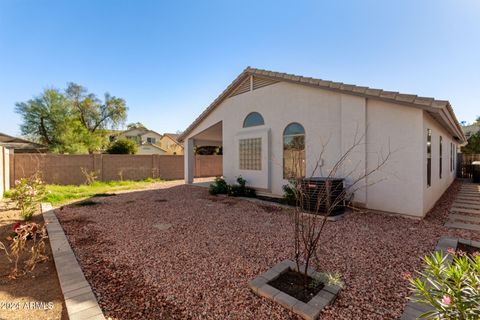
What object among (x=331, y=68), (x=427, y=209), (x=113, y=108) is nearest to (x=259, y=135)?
(x=331, y=68)

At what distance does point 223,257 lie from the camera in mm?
3584

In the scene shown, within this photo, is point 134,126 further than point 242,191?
Yes

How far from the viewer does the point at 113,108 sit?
31406 millimetres

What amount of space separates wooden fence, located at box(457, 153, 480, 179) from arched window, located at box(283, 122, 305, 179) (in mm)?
16090

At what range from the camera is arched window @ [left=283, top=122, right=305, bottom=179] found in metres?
7.64

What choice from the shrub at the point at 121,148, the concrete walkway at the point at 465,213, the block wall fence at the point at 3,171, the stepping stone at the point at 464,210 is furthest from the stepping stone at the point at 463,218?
the shrub at the point at 121,148

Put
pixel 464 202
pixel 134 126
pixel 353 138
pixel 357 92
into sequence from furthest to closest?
pixel 134 126, pixel 464 202, pixel 353 138, pixel 357 92

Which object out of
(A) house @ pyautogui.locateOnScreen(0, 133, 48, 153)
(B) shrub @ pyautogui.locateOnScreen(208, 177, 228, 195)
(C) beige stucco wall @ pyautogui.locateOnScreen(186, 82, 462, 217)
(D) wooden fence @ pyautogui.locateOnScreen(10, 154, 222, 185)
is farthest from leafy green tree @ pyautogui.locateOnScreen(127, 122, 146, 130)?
(C) beige stucco wall @ pyautogui.locateOnScreen(186, 82, 462, 217)

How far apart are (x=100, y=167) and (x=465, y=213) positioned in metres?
17.9

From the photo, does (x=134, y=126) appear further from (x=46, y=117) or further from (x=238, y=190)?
(x=238, y=190)

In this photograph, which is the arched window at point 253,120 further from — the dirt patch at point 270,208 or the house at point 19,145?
the house at point 19,145

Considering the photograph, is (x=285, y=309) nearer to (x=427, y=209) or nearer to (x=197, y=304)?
Result: (x=197, y=304)

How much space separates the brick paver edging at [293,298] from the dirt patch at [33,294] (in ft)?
6.96

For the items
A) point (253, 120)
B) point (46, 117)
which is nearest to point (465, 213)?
point (253, 120)
